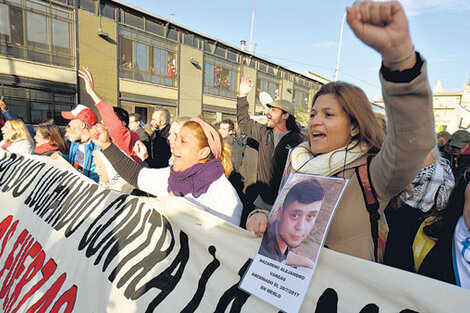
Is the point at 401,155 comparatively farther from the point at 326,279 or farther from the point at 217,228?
the point at 217,228

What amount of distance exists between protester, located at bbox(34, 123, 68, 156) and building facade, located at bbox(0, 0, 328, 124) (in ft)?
31.8

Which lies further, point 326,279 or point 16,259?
point 16,259

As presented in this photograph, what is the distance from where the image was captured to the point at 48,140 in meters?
3.84

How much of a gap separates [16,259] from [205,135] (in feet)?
5.25

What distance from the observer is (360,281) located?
94 centimetres

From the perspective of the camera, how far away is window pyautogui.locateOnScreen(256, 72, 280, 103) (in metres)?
23.6

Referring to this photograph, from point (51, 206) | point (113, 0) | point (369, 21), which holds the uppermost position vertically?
point (113, 0)

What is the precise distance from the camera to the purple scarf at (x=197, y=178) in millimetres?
1827

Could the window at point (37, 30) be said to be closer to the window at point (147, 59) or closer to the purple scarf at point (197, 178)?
the window at point (147, 59)

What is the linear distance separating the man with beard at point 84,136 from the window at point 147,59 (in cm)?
1284

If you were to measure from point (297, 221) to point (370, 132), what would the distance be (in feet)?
1.58

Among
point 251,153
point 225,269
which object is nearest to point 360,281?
point 225,269

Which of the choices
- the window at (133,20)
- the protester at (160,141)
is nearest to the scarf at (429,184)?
the protester at (160,141)

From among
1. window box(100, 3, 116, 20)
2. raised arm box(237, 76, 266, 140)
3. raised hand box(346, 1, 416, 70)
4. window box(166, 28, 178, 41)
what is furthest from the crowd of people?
window box(166, 28, 178, 41)
